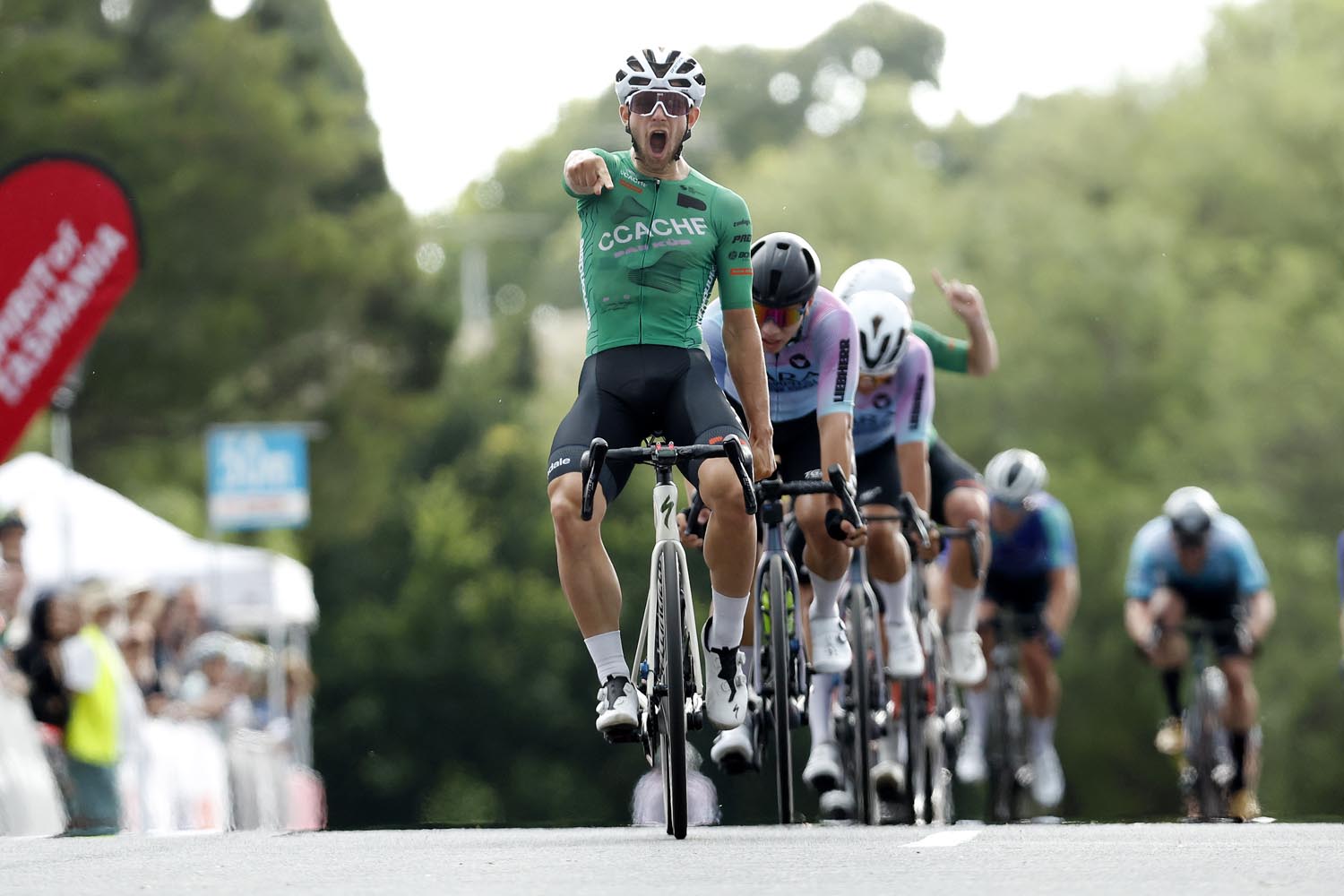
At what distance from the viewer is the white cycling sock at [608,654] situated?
9367 millimetres

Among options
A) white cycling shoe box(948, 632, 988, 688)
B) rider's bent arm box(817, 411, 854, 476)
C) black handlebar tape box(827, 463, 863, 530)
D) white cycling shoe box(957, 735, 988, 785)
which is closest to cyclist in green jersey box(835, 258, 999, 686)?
white cycling shoe box(948, 632, 988, 688)

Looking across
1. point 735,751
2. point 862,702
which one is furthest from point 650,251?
point 862,702

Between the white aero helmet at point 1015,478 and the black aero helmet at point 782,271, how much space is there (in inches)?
257

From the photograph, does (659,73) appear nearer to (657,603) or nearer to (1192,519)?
(657,603)

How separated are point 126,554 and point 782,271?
1326cm

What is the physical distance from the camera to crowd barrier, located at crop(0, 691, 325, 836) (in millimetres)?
13359

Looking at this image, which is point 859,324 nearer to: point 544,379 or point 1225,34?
point 1225,34

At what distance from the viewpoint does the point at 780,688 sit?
35.8 ft

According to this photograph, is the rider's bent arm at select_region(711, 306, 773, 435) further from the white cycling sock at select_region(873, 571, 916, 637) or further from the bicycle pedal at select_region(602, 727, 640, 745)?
the white cycling sock at select_region(873, 571, 916, 637)

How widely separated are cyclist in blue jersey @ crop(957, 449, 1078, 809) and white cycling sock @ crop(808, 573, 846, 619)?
5850 mm

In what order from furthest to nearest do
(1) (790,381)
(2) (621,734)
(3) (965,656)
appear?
(3) (965,656) < (1) (790,381) < (2) (621,734)

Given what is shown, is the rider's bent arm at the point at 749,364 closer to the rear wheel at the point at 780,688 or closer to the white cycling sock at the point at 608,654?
the white cycling sock at the point at 608,654

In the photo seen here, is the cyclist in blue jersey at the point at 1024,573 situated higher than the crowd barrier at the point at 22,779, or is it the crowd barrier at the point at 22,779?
the cyclist in blue jersey at the point at 1024,573

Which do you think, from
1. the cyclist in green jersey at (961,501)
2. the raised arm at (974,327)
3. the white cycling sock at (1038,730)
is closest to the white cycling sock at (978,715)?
the white cycling sock at (1038,730)
